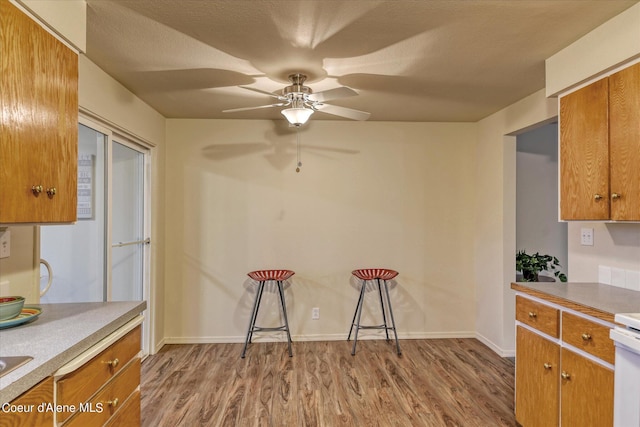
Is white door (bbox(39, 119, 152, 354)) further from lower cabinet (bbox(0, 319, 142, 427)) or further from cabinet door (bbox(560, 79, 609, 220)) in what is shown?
cabinet door (bbox(560, 79, 609, 220))

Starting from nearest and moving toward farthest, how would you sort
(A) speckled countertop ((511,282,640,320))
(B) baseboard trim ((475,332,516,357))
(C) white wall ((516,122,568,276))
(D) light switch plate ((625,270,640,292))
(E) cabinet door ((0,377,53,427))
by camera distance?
1. (E) cabinet door ((0,377,53,427))
2. (A) speckled countertop ((511,282,640,320))
3. (D) light switch plate ((625,270,640,292))
4. (B) baseboard trim ((475,332,516,357))
5. (C) white wall ((516,122,568,276))

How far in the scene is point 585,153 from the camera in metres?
2.05

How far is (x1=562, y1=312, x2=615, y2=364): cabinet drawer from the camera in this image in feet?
5.16

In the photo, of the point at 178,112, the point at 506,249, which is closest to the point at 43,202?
the point at 178,112

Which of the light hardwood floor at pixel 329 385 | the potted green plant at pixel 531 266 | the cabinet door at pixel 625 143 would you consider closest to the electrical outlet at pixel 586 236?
the cabinet door at pixel 625 143

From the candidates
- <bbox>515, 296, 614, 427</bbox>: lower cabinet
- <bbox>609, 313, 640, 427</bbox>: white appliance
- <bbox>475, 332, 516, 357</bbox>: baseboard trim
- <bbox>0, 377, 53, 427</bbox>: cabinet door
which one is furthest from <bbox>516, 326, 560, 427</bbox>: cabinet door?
<bbox>0, 377, 53, 427</bbox>: cabinet door

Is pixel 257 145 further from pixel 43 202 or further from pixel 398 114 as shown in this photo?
pixel 43 202

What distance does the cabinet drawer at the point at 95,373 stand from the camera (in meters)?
1.17

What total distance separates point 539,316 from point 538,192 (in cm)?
247

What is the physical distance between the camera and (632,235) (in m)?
2.12

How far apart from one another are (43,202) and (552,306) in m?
2.46

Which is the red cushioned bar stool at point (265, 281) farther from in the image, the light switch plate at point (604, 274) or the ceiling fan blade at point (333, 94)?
the light switch plate at point (604, 274)

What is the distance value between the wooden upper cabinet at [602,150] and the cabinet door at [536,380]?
77 cm

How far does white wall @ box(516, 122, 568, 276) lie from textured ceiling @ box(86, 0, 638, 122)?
108 cm
